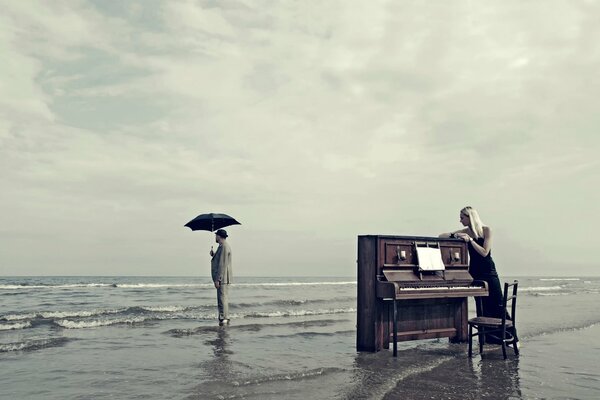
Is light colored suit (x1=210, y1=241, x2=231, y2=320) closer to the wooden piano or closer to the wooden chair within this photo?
the wooden piano

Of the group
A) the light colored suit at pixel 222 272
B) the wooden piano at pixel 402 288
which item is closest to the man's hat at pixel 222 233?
the light colored suit at pixel 222 272

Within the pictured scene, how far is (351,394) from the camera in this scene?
541 centimetres

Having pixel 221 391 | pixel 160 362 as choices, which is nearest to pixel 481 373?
pixel 221 391

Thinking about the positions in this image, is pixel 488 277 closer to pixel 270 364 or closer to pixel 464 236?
pixel 464 236

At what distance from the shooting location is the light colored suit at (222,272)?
1131cm

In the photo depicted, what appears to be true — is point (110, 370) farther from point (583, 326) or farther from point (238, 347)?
point (583, 326)

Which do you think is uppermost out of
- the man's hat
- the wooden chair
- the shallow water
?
the man's hat

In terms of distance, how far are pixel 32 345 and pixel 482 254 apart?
7981 millimetres

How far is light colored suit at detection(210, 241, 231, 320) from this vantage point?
11.3 metres

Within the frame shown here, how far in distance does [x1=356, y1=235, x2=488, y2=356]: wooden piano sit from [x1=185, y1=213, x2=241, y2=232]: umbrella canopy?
4.38 metres

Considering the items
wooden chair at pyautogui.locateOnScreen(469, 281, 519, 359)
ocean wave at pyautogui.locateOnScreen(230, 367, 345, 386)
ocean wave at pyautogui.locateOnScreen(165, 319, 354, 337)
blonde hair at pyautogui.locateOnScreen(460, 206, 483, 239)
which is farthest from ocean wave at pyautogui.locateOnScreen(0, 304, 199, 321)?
wooden chair at pyautogui.locateOnScreen(469, 281, 519, 359)

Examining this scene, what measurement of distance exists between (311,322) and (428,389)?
7342 millimetres

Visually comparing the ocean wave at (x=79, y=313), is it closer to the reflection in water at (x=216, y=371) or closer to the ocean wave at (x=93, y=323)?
the ocean wave at (x=93, y=323)

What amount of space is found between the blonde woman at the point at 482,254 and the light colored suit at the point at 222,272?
16.5 feet
